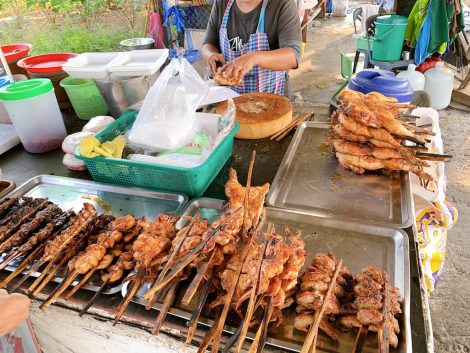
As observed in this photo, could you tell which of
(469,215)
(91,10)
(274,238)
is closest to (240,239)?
(274,238)

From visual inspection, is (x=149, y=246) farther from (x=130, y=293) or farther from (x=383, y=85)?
(x=383, y=85)

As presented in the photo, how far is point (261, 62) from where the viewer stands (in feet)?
11.2

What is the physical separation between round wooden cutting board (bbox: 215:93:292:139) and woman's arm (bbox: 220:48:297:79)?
267 mm

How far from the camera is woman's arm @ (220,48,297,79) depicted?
313 centimetres

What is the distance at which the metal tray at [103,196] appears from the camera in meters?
2.21

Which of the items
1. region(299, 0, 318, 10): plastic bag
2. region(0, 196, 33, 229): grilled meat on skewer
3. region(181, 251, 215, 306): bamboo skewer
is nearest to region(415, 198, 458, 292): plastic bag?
region(181, 251, 215, 306): bamboo skewer

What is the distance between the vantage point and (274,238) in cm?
151

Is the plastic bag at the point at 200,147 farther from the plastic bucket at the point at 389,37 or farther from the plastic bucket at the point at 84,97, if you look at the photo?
the plastic bucket at the point at 389,37

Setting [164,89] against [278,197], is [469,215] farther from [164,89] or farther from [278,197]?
[164,89]

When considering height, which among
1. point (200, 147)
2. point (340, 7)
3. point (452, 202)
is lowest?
point (452, 202)

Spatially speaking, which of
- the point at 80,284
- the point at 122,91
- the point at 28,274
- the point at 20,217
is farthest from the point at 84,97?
the point at 80,284

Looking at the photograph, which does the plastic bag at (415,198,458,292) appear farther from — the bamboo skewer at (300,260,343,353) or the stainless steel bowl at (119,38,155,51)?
the stainless steel bowl at (119,38,155,51)

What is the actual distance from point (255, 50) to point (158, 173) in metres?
→ 2.37

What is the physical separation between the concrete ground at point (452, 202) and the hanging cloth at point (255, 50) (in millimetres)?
2859
